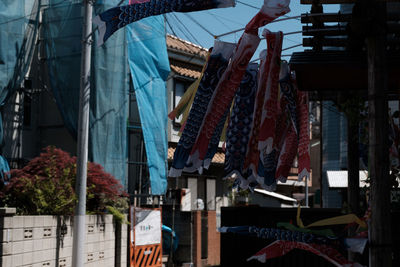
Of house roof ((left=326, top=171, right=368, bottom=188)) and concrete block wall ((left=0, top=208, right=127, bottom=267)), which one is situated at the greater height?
house roof ((left=326, top=171, right=368, bottom=188))

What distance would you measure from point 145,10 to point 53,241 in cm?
804

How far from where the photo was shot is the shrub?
49.4 ft

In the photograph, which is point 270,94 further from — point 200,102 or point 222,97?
point 200,102

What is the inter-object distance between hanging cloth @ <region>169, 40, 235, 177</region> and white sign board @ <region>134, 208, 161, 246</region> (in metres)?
10.3

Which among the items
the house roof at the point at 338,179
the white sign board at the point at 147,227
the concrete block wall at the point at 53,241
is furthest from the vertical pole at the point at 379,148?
the white sign board at the point at 147,227

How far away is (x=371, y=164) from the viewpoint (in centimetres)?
621

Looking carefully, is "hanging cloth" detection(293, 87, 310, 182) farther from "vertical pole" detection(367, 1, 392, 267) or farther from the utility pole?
the utility pole

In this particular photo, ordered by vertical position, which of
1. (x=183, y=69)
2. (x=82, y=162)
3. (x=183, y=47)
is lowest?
(x=82, y=162)

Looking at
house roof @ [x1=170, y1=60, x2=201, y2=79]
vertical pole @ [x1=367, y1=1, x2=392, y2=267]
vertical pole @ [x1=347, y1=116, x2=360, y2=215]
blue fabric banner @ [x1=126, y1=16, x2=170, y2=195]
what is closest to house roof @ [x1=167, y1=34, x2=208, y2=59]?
house roof @ [x1=170, y1=60, x2=201, y2=79]

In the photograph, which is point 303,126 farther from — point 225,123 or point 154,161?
point 154,161

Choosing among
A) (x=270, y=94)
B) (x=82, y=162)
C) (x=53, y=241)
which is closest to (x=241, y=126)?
(x=270, y=94)

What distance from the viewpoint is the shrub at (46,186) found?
592 inches

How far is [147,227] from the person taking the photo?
64.7 feet

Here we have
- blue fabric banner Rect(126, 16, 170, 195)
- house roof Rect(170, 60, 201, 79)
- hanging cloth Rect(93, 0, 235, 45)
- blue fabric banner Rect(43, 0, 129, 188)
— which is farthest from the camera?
house roof Rect(170, 60, 201, 79)
